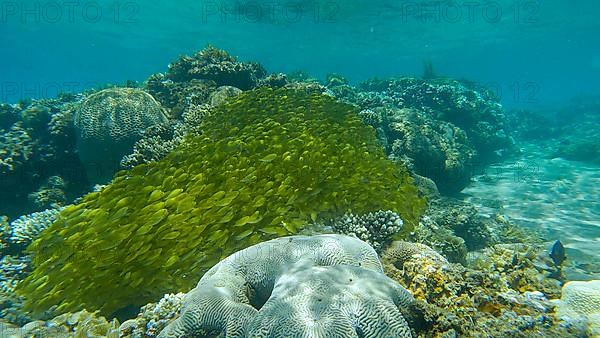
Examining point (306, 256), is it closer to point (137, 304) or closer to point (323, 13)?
point (137, 304)

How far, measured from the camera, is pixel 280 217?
16.3ft

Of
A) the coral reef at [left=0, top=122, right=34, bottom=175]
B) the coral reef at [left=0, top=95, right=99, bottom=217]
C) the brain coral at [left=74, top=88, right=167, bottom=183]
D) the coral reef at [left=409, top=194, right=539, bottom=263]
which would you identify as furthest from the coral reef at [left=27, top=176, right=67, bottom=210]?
the coral reef at [left=409, top=194, right=539, bottom=263]

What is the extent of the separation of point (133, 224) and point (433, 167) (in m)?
11.0

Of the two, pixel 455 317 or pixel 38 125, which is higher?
pixel 455 317

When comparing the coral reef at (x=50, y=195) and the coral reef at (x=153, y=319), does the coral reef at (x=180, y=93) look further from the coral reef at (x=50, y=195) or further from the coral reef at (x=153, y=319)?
the coral reef at (x=153, y=319)

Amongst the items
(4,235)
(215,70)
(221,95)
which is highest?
(215,70)

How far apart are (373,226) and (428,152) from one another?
25.5 feet

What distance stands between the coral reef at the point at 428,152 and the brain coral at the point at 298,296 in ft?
28.8

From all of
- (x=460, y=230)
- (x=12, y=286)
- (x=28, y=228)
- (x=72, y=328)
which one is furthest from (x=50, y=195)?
(x=460, y=230)

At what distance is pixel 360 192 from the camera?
Result: 603 cm

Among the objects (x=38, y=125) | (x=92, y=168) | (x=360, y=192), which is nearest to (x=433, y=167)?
(x=360, y=192)

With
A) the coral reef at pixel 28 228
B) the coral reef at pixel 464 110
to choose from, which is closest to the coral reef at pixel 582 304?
the coral reef at pixel 28 228

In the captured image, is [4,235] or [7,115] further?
[7,115]

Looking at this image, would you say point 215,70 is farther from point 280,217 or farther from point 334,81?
point 334,81
